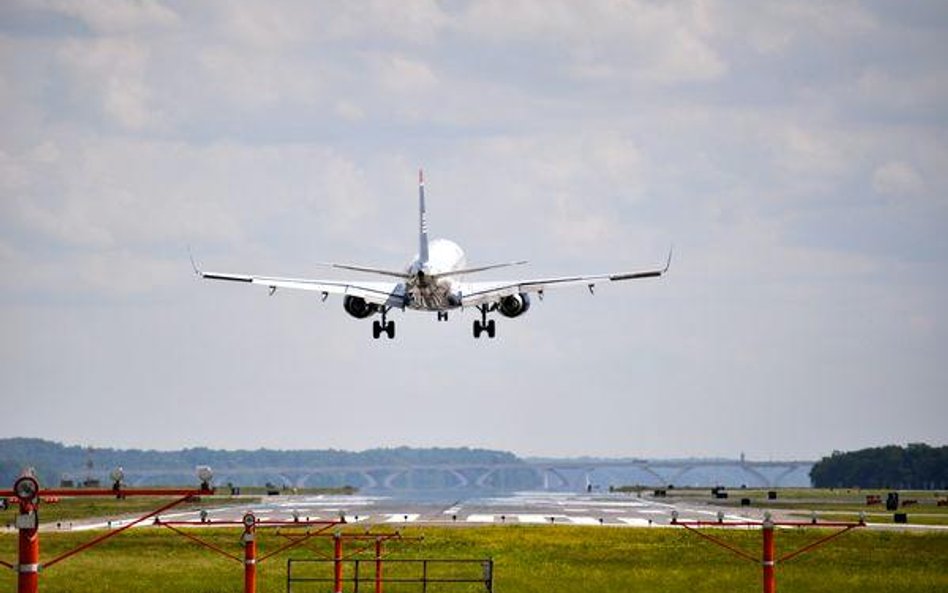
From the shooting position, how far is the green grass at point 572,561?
216 feet

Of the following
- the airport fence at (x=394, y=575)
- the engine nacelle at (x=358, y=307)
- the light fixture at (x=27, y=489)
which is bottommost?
the airport fence at (x=394, y=575)

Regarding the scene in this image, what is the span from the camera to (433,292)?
112 metres

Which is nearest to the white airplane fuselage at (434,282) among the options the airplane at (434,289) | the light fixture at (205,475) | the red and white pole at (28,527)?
the airplane at (434,289)

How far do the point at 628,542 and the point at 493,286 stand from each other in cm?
2749

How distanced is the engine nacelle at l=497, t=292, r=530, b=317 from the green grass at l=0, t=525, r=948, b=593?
1682 centimetres

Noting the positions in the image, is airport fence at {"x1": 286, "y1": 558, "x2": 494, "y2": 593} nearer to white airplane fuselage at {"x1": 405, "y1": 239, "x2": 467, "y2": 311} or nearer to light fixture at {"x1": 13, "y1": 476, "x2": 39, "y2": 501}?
light fixture at {"x1": 13, "y1": 476, "x2": 39, "y2": 501}

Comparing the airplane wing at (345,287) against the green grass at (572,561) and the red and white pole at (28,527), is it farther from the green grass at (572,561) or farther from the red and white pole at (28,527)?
the red and white pole at (28,527)

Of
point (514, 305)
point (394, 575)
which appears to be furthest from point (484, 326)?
point (394, 575)

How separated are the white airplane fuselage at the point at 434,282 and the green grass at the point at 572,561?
51.8 ft

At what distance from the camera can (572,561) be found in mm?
80188

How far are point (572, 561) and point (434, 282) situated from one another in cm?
3422

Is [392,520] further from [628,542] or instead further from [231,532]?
[628,542]

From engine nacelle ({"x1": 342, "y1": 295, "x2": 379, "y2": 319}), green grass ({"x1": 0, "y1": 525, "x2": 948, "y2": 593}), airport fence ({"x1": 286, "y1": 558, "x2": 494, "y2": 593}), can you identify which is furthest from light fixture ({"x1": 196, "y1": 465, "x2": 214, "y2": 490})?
engine nacelle ({"x1": 342, "y1": 295, "x2": 379, "y2": 319})

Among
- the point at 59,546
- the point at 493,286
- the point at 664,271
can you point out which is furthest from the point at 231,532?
the point at 664,271
